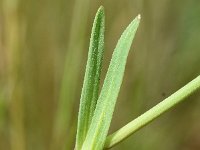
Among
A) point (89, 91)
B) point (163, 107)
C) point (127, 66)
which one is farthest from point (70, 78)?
point (163, 107)

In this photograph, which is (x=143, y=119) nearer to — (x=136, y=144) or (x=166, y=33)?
(x=136, y=144)

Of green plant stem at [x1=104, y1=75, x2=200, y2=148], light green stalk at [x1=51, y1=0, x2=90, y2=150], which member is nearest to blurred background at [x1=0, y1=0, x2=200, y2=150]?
light green stalk at [x1=51, y1=0, x2=90, y2=150]

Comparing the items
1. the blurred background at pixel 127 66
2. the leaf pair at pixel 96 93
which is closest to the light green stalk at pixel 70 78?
the blurred background at pixel 127 66

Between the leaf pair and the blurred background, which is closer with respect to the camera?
the leaf pair

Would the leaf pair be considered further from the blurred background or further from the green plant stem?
the blurred background

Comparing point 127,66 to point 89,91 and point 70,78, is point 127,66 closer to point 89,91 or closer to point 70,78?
point 70,78

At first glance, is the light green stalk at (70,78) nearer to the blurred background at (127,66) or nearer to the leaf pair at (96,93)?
the blurred background at (127,66)
